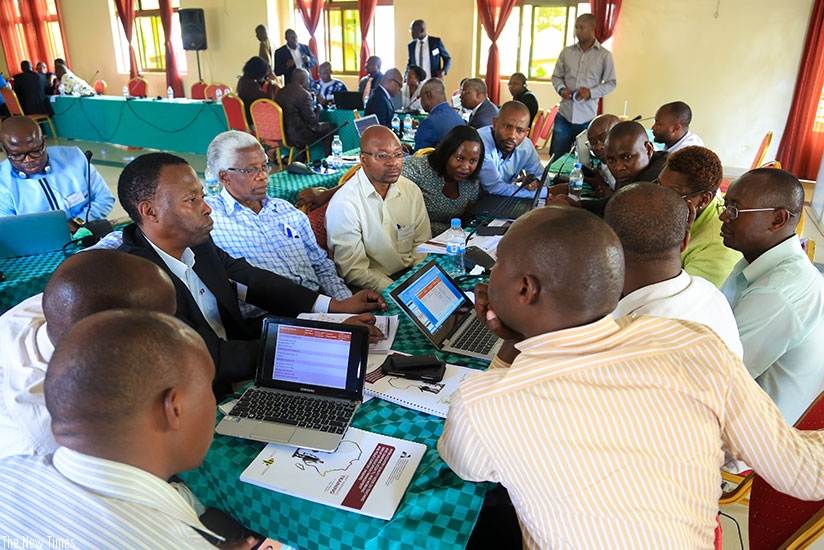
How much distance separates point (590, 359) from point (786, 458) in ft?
1.42

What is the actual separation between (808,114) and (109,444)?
8027mm

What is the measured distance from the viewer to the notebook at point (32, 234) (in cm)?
224

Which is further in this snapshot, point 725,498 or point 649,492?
point 725,498

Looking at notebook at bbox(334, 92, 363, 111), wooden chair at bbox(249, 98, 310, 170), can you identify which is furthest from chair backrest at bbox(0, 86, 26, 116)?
notebook at bbox(334, 92, 363, 111)

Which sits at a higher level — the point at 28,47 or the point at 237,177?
the point at 28,47

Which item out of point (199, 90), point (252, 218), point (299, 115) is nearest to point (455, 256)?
point (252, 218)

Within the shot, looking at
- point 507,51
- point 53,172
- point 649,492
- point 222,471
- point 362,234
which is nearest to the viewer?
point 649,492

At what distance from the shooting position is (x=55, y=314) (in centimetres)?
106

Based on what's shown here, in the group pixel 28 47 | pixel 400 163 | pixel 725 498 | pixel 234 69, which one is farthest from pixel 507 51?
pixel 28 47

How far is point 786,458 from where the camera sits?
97 cm

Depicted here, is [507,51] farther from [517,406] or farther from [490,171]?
[517,406]

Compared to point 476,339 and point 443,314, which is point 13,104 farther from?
point 476,339

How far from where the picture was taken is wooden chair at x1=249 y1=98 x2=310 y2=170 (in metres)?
6.37

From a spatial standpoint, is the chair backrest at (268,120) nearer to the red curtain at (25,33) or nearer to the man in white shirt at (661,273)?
the man in white shirt at (661,273)
